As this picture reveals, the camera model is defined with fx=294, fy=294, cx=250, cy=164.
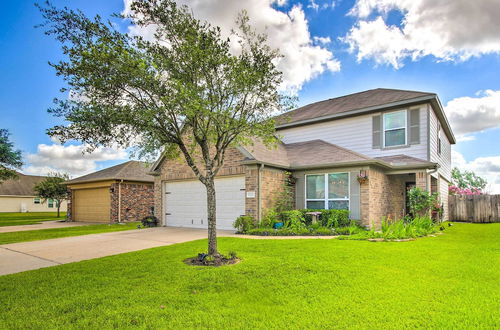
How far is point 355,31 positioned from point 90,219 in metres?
19.4

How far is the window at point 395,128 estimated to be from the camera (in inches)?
515

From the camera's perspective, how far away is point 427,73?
47.8ft

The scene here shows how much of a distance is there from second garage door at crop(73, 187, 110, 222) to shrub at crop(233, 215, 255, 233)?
11.3 m

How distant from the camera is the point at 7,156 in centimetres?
2003

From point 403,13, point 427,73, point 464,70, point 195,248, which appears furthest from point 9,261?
point 464,70

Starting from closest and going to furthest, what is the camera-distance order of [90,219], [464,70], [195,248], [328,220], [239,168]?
1. [195,248]
2. [328,220]
3. [239,168]
4. [464,70]
5. [90,219]

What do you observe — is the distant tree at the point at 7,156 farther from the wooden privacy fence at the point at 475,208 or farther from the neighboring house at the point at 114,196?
the wooden privacy fence at the point at 475,208

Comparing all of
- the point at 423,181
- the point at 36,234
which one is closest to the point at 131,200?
the point at 36,234

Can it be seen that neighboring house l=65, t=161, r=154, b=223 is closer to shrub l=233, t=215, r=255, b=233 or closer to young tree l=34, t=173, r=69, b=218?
young tree l=34, t=173, r=69, b=218

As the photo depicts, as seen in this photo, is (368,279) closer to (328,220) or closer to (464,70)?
(328,220)

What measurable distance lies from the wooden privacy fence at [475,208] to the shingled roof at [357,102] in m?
7.97

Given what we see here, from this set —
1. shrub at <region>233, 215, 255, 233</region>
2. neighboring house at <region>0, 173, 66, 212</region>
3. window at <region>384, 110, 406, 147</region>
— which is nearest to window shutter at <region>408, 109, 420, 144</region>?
window at <region>384, 110, 406, 147</region>

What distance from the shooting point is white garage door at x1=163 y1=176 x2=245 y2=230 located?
12273mm

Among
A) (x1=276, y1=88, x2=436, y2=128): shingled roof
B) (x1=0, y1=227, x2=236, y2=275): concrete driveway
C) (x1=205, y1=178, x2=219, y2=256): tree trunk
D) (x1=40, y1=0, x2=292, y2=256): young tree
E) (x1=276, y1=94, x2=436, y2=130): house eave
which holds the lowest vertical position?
(x1=0, y1=227, x2=236, y2=275): concrete driveway
